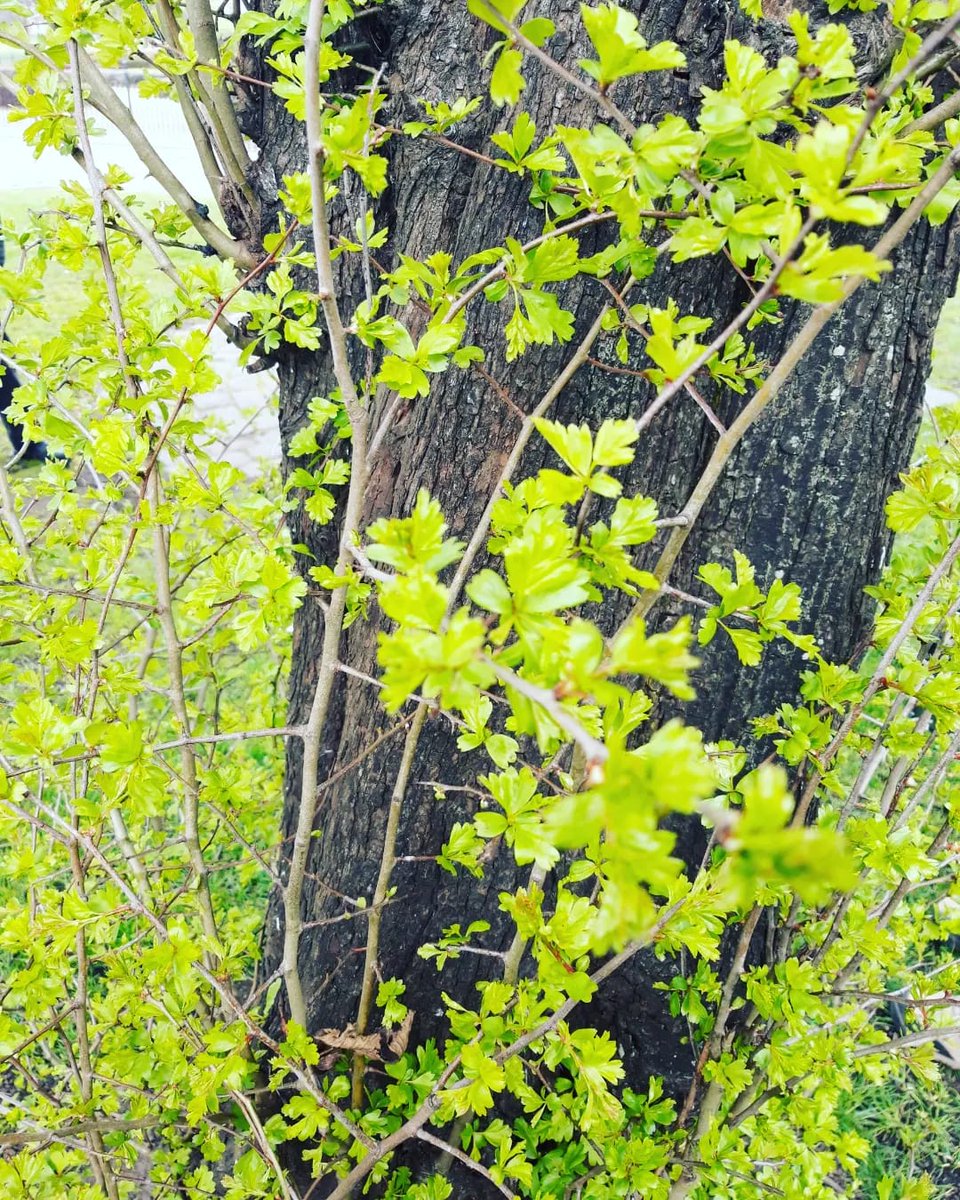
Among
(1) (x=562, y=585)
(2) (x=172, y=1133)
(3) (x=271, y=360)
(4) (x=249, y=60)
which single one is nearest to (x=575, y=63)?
(4) (x=249, y=60)

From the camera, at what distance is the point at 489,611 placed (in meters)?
0.97

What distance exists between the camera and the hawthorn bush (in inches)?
29.8

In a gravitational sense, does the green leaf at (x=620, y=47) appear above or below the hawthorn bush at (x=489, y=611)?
above

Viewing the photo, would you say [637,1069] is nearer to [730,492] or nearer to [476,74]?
[730,492]

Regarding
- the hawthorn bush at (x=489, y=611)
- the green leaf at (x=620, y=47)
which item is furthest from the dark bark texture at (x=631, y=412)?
the green leaf at (x=620, y=47)

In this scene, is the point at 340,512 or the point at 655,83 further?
the point at 340,512

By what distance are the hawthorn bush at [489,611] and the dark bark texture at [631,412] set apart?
0.05ft

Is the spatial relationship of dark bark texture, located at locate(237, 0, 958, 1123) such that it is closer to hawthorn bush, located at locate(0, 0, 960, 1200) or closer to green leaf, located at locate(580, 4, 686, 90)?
hawthorn bush, located at locate(0, 0, 960, 1200)

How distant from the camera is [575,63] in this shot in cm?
123

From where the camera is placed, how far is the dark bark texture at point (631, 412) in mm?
1264

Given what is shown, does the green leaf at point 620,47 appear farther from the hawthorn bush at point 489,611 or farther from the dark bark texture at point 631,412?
the dark bark texture at point 631,412

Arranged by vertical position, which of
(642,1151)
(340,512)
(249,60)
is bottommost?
(642,1151)

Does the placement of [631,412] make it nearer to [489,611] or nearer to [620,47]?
[489,611]

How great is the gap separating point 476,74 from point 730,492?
77 cm
